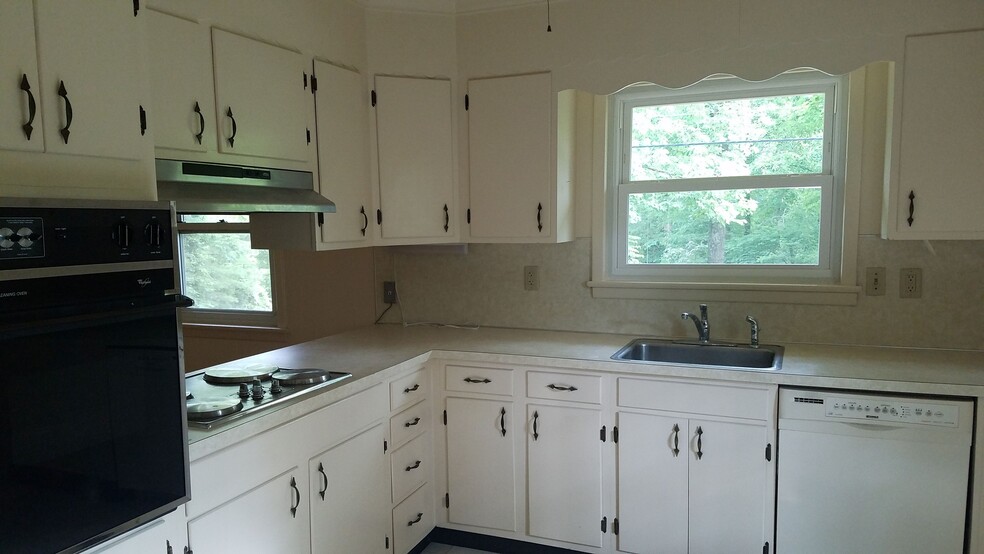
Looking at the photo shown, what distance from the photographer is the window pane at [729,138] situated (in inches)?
114

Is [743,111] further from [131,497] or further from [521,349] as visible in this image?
[131,497]

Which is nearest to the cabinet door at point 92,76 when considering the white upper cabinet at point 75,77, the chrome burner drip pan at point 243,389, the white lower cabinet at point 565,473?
the white upper cabinet at point 75,77

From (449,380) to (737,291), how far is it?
1.39 meters

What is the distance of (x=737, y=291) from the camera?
297 centimetres

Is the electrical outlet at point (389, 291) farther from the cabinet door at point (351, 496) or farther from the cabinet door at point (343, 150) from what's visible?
the cabinet door at point (351, 496)

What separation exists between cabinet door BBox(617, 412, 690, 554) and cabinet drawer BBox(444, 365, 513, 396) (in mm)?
509

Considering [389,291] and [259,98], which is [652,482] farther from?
[259,98]

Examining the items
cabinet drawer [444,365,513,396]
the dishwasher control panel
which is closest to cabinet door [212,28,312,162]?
cabinet drawer [444,365,513,396]

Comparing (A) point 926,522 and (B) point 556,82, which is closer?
(A) point 926,522

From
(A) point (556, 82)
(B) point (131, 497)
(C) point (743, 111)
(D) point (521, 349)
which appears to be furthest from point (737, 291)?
(B) point (131, 497)

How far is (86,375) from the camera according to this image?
1.35 metres

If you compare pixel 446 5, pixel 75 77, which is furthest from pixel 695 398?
pixel 75 77

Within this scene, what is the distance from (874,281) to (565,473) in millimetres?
1576

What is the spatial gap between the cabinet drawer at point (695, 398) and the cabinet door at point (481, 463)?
1.77 ft
